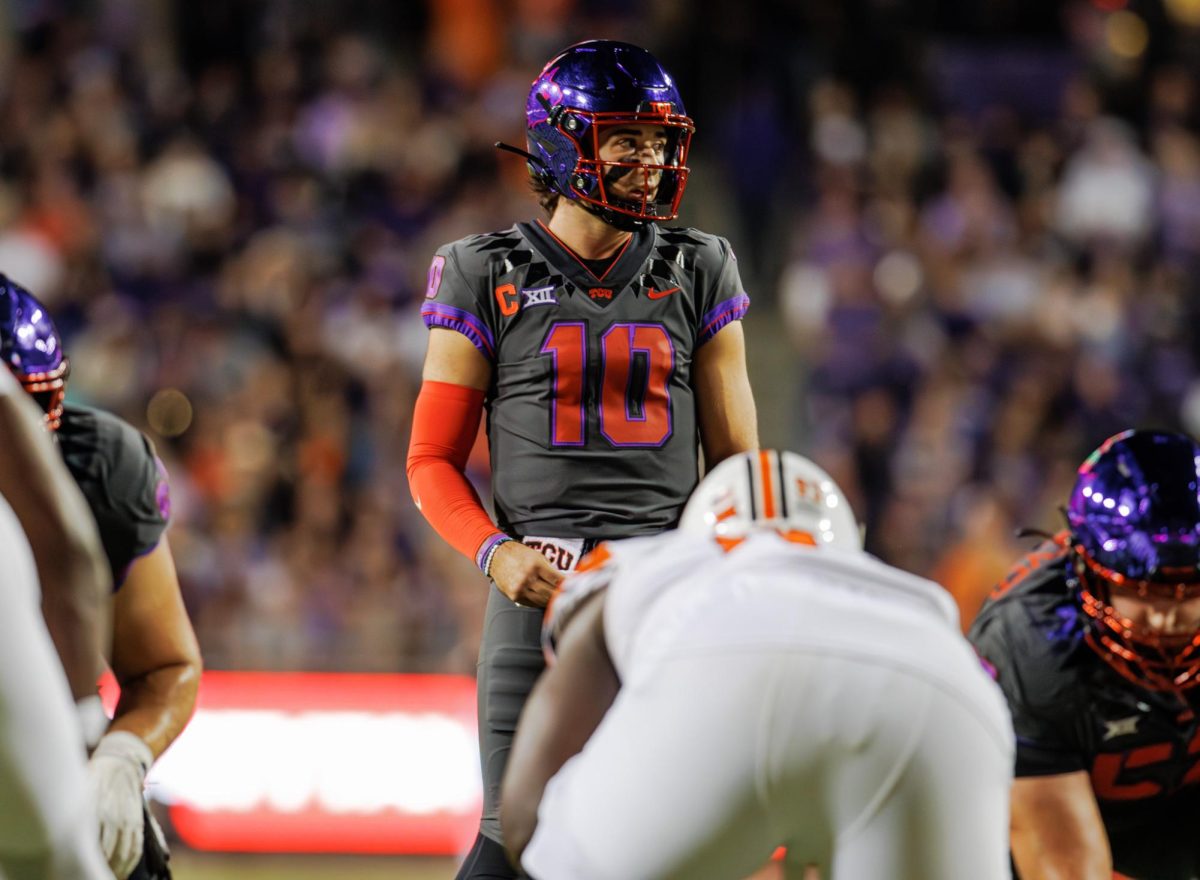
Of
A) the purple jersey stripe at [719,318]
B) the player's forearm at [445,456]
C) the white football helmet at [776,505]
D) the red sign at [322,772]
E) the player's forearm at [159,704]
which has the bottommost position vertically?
the red sign at [322,772]

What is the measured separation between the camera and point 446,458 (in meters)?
3.89

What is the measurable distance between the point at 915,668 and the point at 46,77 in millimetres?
9806

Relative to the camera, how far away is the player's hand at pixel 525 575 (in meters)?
3.63

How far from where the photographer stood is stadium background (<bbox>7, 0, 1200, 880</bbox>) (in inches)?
364

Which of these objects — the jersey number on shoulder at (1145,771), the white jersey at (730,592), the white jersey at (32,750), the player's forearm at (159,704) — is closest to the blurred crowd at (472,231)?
the player's forearm at (159,704)

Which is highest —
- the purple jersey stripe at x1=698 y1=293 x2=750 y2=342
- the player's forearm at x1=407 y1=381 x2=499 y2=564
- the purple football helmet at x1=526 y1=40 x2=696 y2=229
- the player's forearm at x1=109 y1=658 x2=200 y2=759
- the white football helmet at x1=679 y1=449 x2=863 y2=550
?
the purple football helmet at x1=526 y1=40 x2=696 y2=229

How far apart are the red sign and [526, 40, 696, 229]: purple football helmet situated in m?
4.77

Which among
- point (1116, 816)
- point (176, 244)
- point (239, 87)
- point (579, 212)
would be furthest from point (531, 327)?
point (239, 87)

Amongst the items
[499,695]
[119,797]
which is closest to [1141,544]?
[499,695]

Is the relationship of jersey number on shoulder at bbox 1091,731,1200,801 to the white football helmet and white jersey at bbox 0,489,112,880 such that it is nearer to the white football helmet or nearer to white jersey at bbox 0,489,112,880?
the white football helmet

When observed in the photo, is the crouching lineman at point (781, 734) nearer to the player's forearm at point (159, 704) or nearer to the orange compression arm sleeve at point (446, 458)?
the orange compression arm sleeve at point (446, 458)

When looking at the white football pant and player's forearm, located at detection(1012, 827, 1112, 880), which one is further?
player's forearm, located at detection(1012, 827, 1112, 880)

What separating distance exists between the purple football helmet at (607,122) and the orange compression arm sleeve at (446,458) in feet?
1.70

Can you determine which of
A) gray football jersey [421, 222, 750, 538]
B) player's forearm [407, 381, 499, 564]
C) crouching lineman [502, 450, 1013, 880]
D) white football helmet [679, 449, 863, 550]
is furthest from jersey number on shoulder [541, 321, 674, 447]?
crouching lineman [502, 450, 1013, 880]
